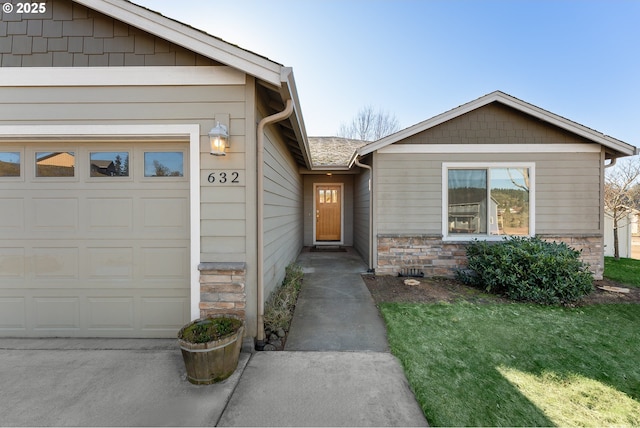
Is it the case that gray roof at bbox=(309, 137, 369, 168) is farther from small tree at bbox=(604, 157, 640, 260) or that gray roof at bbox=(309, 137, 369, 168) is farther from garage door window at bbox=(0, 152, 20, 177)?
small tree at bbox=(604, 157, 640, 260)

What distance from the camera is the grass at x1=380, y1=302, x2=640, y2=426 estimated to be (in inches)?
77.3

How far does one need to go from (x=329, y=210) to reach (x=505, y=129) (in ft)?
18.7

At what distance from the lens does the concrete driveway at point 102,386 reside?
183 centimetres

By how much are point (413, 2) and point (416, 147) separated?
11.9ft

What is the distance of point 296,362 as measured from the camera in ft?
8.36

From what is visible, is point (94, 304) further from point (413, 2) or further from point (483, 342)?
point (413, 2)

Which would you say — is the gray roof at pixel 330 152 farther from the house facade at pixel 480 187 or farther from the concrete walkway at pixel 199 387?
the concrete walkway at pixel 199 387

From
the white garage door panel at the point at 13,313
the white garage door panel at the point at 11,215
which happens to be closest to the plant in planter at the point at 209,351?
the white garage door panel at the point at 13,313

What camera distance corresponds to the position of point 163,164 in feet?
9.60

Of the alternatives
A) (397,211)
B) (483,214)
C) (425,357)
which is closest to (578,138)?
(483,214)

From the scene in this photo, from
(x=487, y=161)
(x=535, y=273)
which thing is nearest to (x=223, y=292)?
(x=535, y=273)

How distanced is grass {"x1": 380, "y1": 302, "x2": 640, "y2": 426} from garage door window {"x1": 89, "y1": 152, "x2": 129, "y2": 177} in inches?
142

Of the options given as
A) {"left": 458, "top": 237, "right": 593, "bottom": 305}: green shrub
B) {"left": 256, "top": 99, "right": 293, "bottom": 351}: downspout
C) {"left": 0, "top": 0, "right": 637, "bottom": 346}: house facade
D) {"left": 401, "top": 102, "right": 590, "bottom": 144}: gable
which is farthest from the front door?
{"left": 256, "top": 99, "right": 293, "bottom": 351}: downspout

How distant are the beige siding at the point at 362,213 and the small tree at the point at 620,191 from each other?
7.70m
